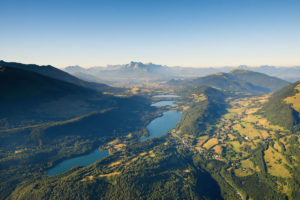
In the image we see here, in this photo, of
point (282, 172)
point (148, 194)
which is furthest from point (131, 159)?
point (282, 172)

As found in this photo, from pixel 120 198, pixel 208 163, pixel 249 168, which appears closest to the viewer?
pixel 120 198

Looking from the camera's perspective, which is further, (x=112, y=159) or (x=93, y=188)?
(x=112, y=159)

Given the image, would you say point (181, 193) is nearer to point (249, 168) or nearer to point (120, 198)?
point (120, 198)

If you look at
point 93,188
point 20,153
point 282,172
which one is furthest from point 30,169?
point 282,172

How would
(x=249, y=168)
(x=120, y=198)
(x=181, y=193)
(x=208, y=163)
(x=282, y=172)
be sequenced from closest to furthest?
(x=120, y=198)
(x=181, y=193)
(x=282, y=172)
(x=249, y=168)
(x=208, y=163)

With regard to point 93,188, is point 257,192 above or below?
below

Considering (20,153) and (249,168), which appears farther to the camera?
(20,153)

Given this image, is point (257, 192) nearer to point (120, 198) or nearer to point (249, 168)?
point (249, 168)

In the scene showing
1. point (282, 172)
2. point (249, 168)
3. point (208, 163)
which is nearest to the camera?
point (282, 172)
